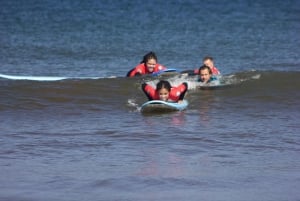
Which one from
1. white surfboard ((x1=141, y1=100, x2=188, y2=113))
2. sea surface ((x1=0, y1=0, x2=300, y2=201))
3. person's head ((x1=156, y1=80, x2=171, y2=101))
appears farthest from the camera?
person's head ((x1=156, y1=80, x2=171, y2=101))

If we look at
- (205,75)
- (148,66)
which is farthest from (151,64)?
(205,75)

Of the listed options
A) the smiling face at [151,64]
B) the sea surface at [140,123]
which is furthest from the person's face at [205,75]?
the smiling face at [151,64]

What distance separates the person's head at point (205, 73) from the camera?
16.7 meters

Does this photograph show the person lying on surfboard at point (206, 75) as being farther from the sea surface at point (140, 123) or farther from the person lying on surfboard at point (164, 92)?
the person lying on surfboard at point (164, 92)

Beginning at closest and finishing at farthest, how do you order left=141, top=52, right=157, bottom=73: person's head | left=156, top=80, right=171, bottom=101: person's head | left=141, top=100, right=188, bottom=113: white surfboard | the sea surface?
the sea surface
left=141, top=100, right=188, bottom=113: white surfboard
left=156, top=80, right=171, bottom=101: person's head
left=141, top=52, right=157, bottom=73: person's head

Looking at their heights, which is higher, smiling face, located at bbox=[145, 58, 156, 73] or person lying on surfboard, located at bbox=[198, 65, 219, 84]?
smiling face, located at bbox=[145, 58, 156, 73]

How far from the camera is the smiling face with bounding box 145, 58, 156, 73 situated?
17781mm

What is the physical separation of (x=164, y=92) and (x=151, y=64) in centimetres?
363

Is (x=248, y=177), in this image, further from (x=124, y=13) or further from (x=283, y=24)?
(x=124, y=13)

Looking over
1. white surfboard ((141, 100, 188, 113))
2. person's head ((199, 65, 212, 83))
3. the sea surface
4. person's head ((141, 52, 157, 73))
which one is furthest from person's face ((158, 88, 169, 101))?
A: person's head ((141, 52, 157, 73))

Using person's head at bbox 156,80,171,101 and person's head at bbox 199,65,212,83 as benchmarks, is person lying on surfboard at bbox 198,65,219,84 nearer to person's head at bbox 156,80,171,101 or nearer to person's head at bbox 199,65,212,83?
person's head at bbox 199,65,212,83

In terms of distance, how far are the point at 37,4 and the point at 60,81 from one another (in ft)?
101

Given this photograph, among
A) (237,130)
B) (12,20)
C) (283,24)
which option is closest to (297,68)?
(237,130)

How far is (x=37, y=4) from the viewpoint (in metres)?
47.9
